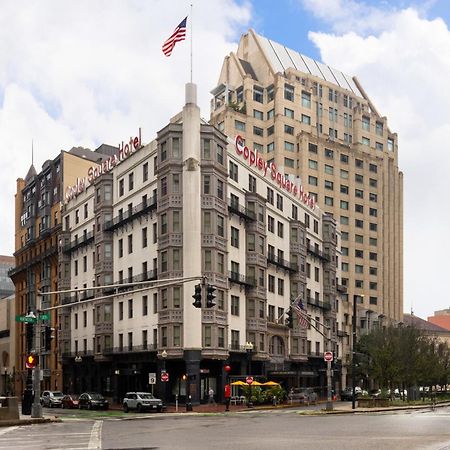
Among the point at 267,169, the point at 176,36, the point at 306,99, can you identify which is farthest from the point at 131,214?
the point at 306,99

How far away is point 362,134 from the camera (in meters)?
143

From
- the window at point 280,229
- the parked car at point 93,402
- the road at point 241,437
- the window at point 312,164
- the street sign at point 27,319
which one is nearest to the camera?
the road at point 241,437

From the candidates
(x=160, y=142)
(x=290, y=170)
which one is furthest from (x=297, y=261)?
(x=290, y=170)

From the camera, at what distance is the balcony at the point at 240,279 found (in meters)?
69.1

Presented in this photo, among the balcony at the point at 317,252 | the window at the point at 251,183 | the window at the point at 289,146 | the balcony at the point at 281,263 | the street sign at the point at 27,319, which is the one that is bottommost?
the street sign at the point at 27,319

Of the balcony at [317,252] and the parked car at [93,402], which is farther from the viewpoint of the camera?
the balcony at [317,252]

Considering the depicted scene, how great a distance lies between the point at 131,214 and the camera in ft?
237

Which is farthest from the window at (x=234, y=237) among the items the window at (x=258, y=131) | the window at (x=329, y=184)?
the window at (x=329, y=184)

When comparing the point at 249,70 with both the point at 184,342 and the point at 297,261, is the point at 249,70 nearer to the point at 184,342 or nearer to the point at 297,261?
the point at 297,261

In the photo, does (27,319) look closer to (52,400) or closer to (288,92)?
(52,400)

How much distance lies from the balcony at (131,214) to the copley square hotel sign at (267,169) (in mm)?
10551

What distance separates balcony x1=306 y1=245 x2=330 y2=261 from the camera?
9194cm

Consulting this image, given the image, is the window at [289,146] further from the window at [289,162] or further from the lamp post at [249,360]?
the lamp post at [249,360]

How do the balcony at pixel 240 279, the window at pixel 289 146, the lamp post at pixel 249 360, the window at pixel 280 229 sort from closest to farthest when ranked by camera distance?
the lamp post at pixel 249 360, the balcony at pixel 240 279, the window at pixel 280 229, the window at pixel 289 146
